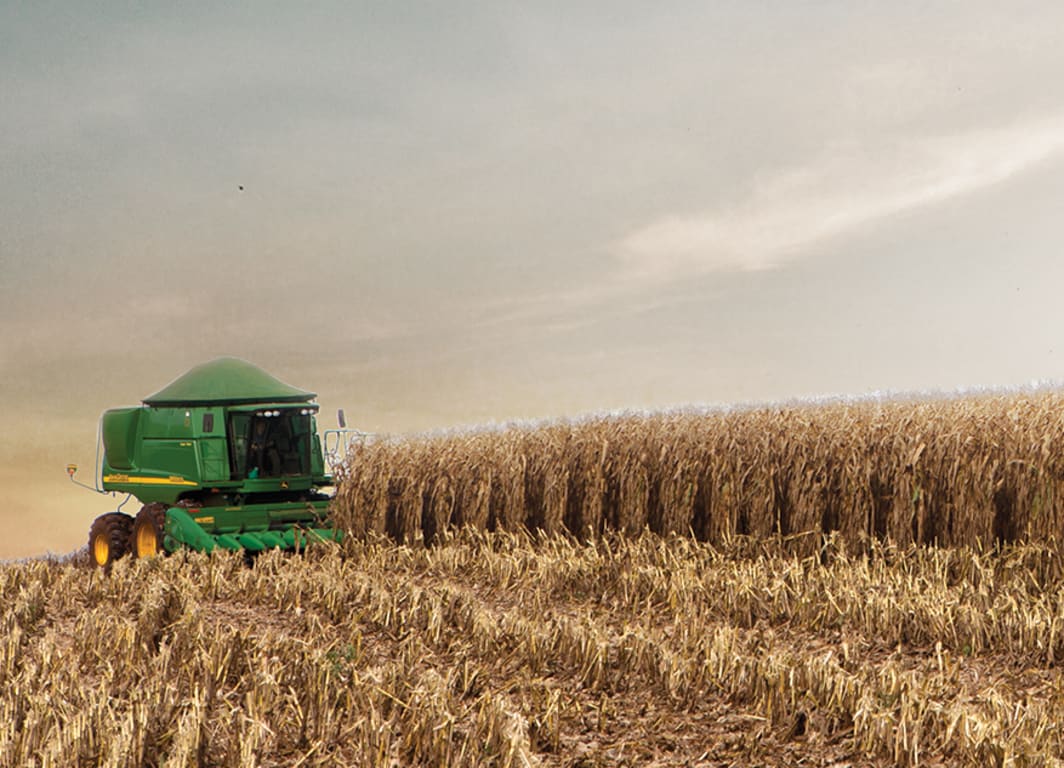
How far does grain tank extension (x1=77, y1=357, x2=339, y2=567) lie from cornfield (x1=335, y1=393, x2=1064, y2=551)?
113 cm

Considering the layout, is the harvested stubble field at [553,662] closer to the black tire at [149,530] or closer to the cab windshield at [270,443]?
the black tire at [149,530]

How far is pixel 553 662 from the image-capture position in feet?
24.2

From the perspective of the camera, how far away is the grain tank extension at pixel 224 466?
1429 cm

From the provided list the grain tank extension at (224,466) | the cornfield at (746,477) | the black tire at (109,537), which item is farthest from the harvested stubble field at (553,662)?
the black tire at (109,537)

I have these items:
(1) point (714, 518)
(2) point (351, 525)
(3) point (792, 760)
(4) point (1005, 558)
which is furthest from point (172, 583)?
(4) point (1005, 558)

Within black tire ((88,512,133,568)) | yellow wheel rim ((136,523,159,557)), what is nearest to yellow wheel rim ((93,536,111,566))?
black tire ((88,512,133,568))

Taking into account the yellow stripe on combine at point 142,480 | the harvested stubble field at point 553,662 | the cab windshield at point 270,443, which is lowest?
the harvested stubble field at point 553,662

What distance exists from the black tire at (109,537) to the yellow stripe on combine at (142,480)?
0.55 meters

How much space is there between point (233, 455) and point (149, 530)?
1641 mm

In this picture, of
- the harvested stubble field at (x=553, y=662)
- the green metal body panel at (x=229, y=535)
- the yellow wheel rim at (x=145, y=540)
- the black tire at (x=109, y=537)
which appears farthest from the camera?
the black tire at (x=109, y=537)

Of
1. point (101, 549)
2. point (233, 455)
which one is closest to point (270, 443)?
point (233, 455)

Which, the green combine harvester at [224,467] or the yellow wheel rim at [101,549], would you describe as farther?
the yellow wheel rim at [101,549]

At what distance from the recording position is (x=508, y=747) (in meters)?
5.47

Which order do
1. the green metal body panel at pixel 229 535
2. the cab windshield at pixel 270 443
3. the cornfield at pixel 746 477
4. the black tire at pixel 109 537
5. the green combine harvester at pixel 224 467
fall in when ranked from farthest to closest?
the black tire at pixel 109 537 → the cab windshield at pixel 270 443 → the green combine harvester at pixel 224 467 → the green metal body panel at pixel 229 535 → the cornfield at pixel 746 477
